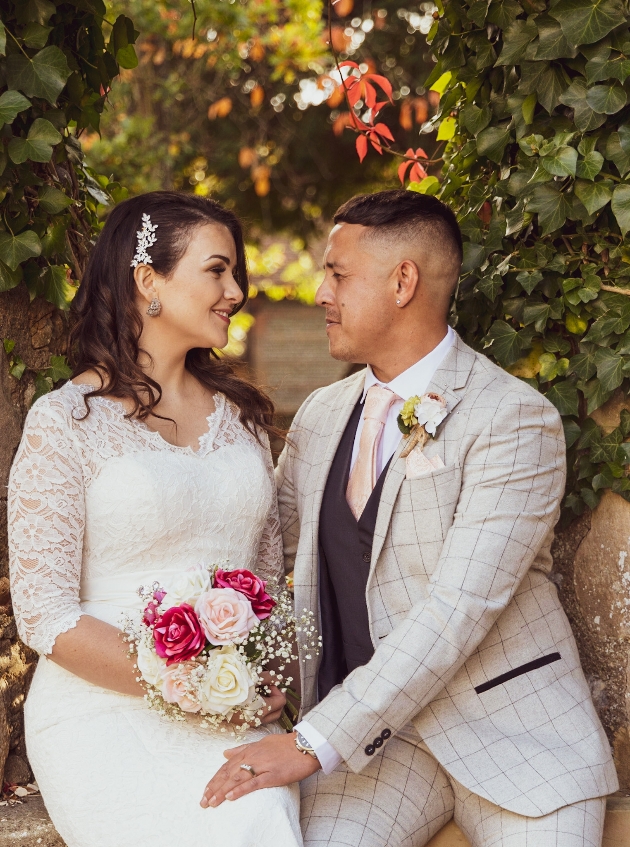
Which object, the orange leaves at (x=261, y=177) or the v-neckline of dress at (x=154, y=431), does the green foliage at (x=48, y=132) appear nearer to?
the v-neckline of dress at (x=154, y=431)

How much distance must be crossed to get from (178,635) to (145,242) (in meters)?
1.19

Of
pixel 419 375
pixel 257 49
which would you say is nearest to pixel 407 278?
pixel 419 375

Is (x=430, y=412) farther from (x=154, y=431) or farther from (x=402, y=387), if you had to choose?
(x=154, y=431)

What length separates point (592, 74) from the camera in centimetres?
273

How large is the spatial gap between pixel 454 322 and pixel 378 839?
168 centimetres

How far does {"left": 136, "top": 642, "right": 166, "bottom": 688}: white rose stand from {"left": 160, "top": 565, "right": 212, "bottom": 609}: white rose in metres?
0.11

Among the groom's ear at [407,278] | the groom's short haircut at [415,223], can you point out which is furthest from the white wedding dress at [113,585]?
the groom's short haircut at [415,223]

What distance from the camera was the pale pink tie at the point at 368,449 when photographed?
9.50ft

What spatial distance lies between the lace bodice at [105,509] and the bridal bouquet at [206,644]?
0.24m

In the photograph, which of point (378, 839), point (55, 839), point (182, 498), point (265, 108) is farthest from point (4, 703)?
point (265, 108)

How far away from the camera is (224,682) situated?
2.26m

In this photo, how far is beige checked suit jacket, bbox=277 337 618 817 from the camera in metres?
2.46

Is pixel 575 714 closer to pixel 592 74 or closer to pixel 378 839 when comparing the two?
pixel 378 839

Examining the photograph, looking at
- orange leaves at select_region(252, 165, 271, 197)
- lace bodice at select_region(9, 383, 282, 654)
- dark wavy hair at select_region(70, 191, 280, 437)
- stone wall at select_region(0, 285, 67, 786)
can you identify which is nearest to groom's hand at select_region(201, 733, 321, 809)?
lace bodice at select_region(9, 383, 282, 654)
